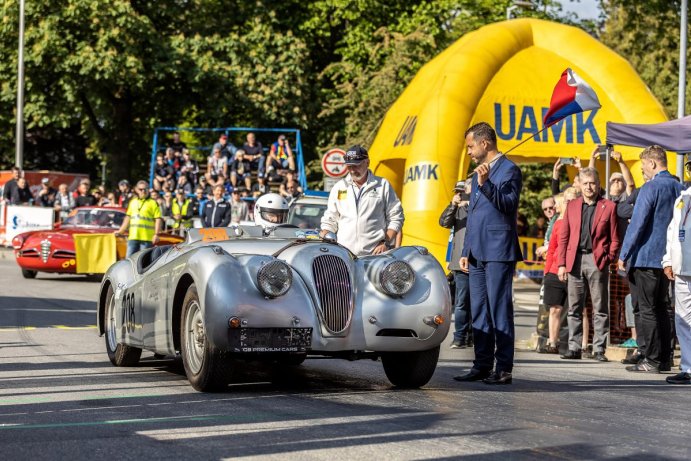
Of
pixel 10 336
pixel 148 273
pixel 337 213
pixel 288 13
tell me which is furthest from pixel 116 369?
pixel 288 13

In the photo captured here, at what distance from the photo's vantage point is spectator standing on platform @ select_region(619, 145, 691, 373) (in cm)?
1176

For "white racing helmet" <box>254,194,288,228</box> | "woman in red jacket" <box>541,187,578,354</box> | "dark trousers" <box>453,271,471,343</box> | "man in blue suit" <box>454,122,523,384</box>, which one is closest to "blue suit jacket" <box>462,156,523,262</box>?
"man in blue suit" <box>454,122,523,384</box>

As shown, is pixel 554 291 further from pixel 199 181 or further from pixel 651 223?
pixel 199 181

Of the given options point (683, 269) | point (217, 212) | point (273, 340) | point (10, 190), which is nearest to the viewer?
point (273, 340)

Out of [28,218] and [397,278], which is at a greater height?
[28,218]

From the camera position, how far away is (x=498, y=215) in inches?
393

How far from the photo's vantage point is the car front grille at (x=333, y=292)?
8.88 m

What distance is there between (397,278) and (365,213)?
6.57 feet

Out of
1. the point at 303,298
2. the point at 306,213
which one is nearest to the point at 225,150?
the point at 306,213

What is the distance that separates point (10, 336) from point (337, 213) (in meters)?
4.24

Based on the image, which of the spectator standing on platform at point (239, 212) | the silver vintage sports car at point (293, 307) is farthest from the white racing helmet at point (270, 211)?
the spectator standing on platform at point (239, 212)

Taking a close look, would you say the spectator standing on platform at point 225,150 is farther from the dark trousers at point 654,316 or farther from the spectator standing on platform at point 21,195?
the dark trousers at point 654,316

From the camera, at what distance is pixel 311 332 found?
877 centimetres

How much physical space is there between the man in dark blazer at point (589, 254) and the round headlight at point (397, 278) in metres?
4.47
